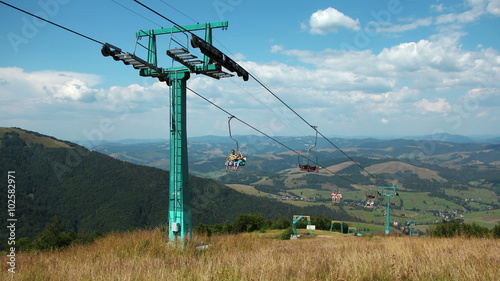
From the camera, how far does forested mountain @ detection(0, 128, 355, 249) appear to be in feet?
427

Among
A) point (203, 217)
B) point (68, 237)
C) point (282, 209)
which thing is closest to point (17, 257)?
point (68, 237)

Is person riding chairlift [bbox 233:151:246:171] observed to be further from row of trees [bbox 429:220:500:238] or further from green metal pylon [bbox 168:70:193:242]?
row of trees [bbox 429:220:500:238]

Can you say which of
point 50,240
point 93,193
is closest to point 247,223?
point 50,240

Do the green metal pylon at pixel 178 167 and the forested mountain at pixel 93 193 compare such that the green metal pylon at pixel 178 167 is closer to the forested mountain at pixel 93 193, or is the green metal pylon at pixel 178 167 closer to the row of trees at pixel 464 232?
the row of trees at pixel 464 232

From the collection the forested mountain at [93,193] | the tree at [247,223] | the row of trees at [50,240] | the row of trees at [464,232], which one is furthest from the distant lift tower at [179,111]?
the forested mountain at [93,193]

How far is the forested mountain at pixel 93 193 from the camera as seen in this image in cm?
13012

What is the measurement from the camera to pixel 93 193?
149 metres

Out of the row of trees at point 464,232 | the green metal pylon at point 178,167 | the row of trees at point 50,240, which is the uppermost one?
the green metal pylon at point 178,167

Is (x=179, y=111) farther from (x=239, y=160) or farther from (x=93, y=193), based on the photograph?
(x=93, y=193)

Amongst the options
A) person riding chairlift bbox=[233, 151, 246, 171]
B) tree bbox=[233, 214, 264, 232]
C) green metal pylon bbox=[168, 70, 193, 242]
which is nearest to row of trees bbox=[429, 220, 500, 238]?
person riding chairlift bbox=[233, 151, 246, 171]

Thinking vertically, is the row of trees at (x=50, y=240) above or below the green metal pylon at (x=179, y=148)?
below

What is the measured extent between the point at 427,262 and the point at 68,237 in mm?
54409

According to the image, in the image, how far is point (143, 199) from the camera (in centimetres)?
14500

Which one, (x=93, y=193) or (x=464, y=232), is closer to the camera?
(x=464, y=232)
